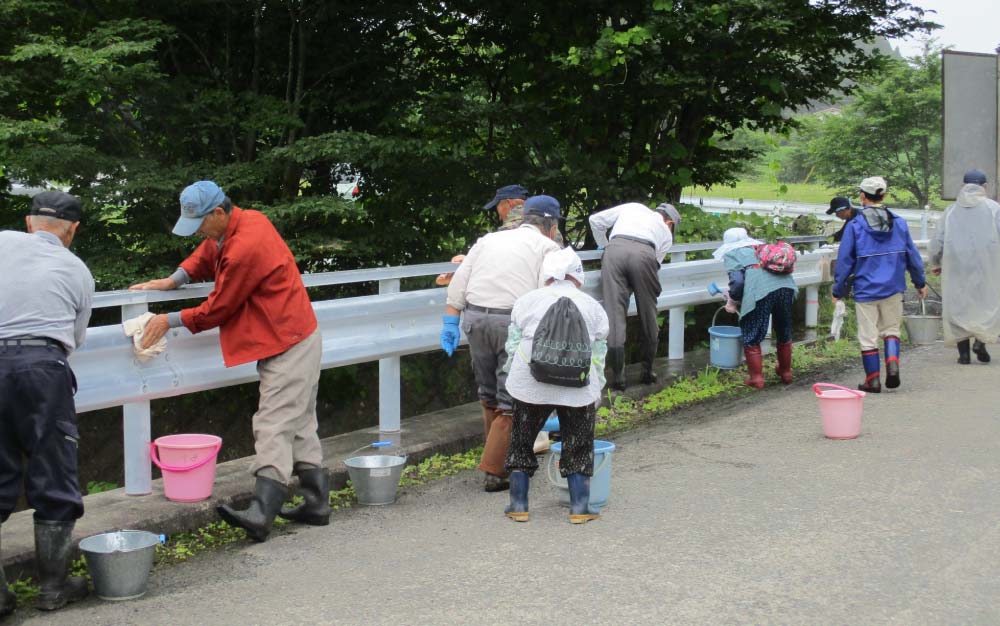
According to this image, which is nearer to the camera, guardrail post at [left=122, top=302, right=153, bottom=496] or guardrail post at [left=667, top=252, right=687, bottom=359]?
guardrail post at [left=122, top=302, right=153, bottom=496]

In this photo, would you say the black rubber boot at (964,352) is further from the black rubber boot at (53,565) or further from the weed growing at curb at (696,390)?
the black rubber boot at (53,565)

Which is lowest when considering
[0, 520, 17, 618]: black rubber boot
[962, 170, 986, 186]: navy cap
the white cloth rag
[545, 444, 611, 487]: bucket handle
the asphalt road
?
the asphalt road

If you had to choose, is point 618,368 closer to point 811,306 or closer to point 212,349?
point 212,349

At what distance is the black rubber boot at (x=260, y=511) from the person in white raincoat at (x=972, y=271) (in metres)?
8.12

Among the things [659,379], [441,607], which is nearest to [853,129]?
[659,379]

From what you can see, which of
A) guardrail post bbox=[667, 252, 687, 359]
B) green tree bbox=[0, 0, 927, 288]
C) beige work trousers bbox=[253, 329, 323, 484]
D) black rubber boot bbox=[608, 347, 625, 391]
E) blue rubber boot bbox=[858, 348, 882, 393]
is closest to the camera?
beige work trousers bbox=[253, 329, 323, 484]

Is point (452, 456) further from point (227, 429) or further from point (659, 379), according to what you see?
point (227, 429)

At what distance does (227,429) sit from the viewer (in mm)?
13945

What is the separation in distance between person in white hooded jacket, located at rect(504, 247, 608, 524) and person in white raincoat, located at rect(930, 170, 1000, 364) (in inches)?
258

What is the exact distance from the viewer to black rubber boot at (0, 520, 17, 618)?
15.8 feet

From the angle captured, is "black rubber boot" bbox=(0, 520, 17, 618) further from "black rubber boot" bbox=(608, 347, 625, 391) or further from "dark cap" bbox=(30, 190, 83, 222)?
"black rubber boot" bbox=(608, 347, 625, 391)

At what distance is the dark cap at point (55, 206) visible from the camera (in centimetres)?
523

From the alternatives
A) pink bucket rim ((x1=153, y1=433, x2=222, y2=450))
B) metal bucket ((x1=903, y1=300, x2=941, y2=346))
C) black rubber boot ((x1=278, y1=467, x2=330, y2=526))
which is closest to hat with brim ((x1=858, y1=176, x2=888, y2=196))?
metal bucket ((x1=903, y1=300, x2=941, y2=346))

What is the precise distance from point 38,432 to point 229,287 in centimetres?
141
